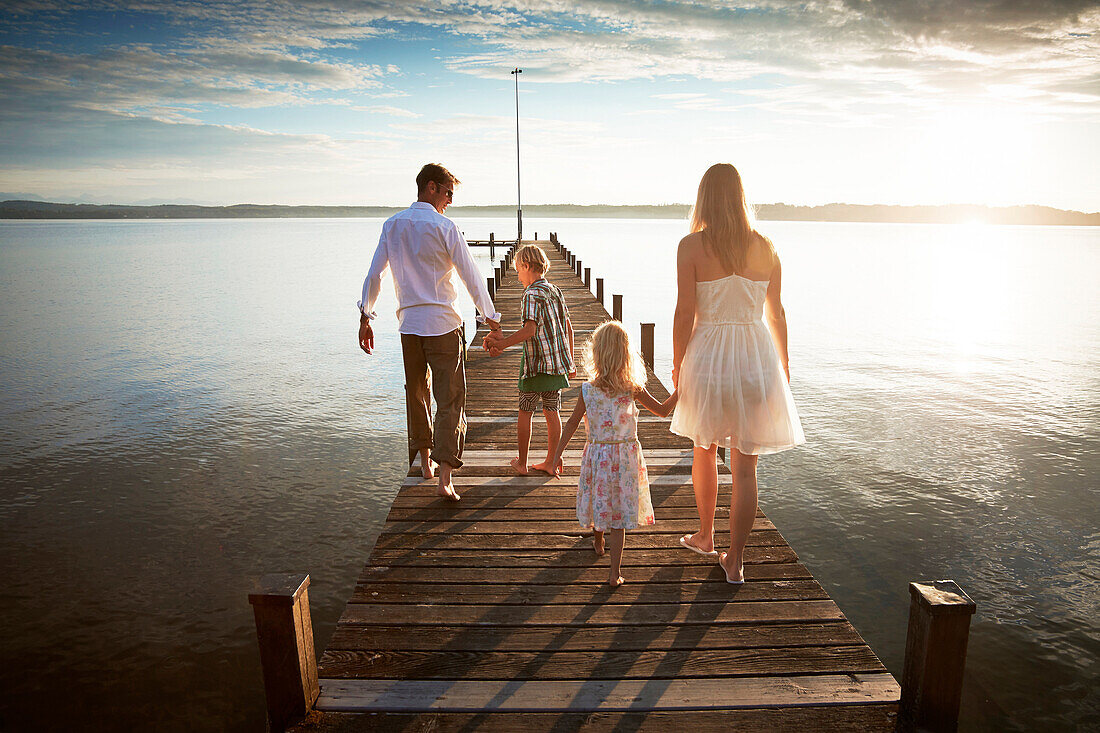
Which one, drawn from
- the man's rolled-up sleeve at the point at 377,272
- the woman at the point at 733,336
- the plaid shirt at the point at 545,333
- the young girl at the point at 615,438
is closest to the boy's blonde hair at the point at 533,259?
the plaid shirt at the point at 545,333

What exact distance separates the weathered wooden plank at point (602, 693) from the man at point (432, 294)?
184cm

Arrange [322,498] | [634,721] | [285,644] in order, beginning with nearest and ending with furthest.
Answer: [285,644]
[634,721]
[322,498]

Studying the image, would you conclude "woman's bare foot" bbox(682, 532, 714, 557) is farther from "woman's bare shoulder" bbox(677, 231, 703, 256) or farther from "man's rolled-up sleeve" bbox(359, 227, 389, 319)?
"man's rolled-up sleeve" bbox(359, 227, 389, 319)

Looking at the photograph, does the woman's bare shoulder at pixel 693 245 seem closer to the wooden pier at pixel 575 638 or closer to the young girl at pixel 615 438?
the young girl at pixel 615 438

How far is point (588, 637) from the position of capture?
3330 millimetres

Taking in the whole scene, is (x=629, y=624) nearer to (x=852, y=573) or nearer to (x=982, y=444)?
(x=852, y=573)

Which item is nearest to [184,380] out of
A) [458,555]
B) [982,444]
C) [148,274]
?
[458,555]

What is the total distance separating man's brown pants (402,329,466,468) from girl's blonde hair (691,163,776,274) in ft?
6.28

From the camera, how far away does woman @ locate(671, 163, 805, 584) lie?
11.0 ft

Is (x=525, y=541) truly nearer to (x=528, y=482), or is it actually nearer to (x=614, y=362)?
(x=528, y=482)

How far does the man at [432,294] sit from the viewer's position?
4.33m

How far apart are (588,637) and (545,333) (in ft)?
7.34

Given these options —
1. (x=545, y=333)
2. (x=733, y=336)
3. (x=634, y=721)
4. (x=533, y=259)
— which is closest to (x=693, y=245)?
(x=733, y=336)

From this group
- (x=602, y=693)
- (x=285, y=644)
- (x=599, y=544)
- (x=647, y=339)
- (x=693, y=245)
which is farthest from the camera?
(x=647, y=339)
